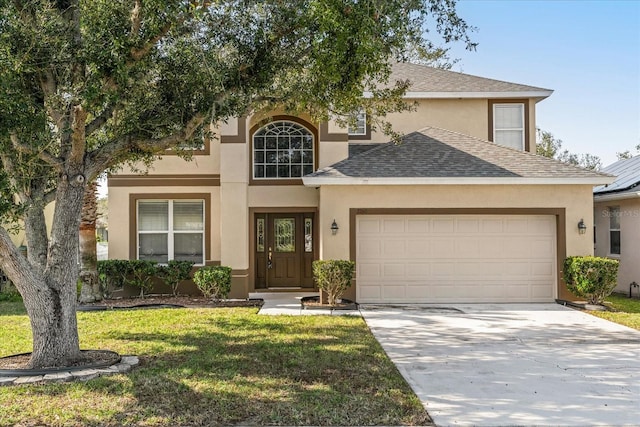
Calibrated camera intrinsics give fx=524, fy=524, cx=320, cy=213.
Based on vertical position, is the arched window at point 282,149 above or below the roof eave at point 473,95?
below

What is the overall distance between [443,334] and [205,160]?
8.60m

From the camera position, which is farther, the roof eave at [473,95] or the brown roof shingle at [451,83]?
the brown roof shingle at [451,83]

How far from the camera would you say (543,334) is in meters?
9.45

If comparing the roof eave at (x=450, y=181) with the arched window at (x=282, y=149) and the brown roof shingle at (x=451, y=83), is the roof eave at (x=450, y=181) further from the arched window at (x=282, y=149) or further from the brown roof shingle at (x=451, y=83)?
the brown roof shingle at (x=451, y=83)

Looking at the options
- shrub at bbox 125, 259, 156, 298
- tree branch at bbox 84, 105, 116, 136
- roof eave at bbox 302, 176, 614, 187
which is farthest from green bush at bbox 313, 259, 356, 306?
tree branch at bbox 84, 105, 116, 136

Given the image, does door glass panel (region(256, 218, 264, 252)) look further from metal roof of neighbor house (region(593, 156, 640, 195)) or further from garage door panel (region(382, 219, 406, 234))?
metal roof of neighbor house (region(593, 156, 640, 195))

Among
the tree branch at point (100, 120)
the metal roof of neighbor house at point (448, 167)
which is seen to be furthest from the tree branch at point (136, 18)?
the metal roof of neighbor house at point (448, 167)

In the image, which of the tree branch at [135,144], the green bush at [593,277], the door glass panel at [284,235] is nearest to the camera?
the tree branch at [135,144]

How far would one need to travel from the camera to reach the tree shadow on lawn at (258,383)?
17.4ft

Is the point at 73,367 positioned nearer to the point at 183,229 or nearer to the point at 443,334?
the point at 443,334

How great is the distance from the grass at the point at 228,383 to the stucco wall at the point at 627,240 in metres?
9.57

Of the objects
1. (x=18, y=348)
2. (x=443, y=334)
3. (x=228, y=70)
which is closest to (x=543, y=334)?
(x=443, y=334)

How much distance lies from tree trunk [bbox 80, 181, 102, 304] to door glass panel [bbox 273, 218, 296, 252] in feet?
16.3

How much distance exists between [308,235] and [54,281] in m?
9.06
